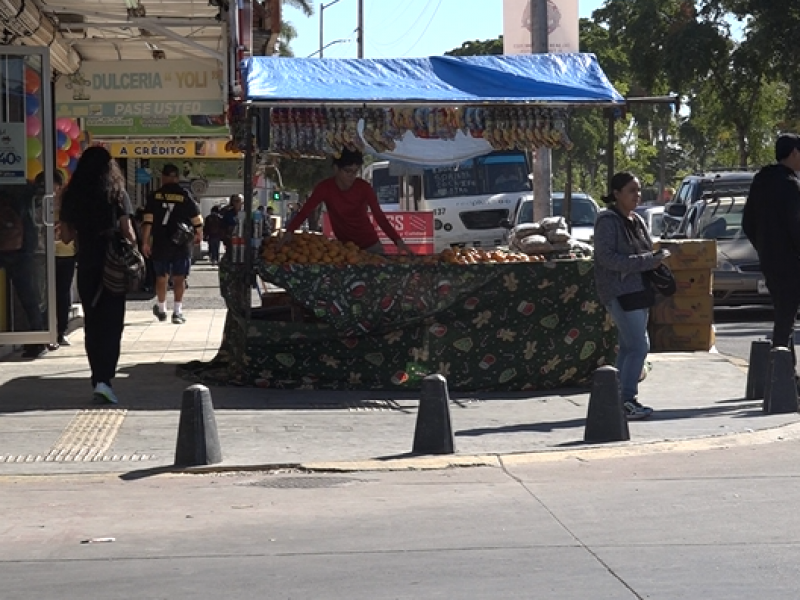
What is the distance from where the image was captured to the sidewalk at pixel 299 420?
957 centimetres

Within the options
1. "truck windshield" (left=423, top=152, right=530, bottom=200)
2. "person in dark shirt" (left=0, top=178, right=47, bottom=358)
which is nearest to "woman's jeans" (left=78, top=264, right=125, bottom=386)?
"person in dark shirt" (left=0, top=178, right=47, bottom=358)

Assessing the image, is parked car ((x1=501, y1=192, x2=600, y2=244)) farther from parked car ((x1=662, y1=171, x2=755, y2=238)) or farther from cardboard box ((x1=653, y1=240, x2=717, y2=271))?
cardboard box ((x1=653, y1=240, x2=717, y2=271))

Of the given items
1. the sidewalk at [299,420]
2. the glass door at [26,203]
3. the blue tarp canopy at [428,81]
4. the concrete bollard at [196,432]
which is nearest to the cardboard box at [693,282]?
the sidewalk at [299,420]

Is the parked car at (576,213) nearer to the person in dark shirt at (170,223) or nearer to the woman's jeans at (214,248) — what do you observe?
the person in dark shirt at (170,223)

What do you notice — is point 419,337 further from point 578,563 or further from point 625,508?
point 578,563

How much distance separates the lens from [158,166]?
36844 mm

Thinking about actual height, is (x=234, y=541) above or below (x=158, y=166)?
below

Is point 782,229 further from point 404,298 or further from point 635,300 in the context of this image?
point 404,298

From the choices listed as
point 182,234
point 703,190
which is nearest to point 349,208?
point 182,234

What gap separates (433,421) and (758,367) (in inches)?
135

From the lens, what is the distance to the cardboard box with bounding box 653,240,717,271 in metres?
14.5

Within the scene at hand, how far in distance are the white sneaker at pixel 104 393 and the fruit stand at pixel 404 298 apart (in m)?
1.29

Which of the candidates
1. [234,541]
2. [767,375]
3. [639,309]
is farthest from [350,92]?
[234,541]

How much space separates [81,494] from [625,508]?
10.1 ft
